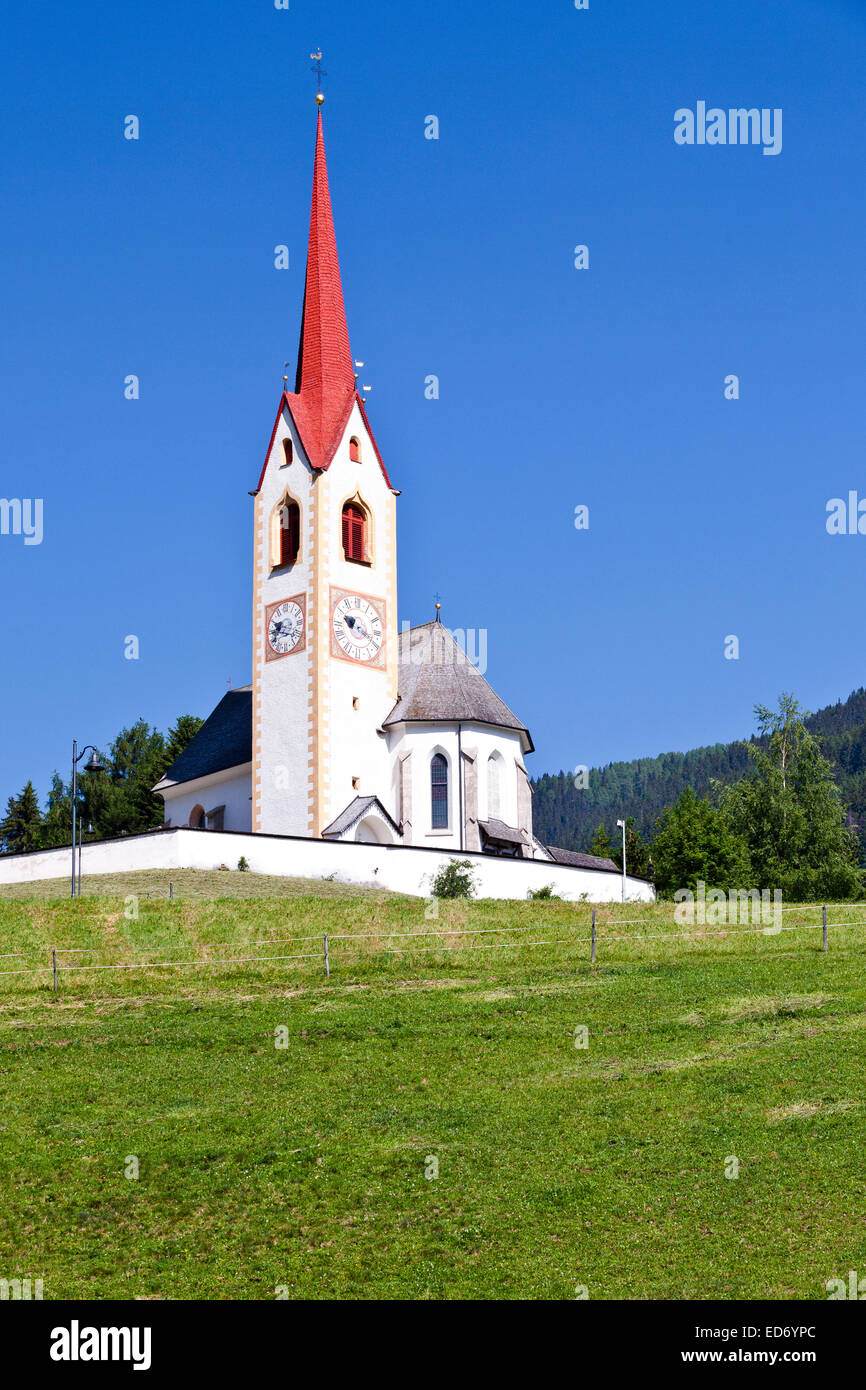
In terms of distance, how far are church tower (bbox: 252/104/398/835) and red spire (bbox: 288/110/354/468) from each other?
61 millimetres

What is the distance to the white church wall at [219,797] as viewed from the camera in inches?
2598

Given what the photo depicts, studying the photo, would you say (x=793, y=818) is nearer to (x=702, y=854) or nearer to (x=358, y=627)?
(x=702, y=854)

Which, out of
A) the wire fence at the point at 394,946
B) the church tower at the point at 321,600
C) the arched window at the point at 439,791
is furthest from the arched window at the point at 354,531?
the wire fence at the point at 394,946

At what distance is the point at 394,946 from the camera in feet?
127

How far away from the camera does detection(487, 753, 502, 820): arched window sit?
63.0 meters

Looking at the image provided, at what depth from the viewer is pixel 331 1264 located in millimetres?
19719

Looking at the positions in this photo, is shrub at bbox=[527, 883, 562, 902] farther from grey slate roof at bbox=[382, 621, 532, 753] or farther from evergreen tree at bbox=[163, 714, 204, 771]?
evergreen tree at bbox=[163, 714, 204, 771]

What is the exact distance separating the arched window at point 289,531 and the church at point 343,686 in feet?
0.19

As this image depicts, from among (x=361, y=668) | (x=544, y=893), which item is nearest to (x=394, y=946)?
(x=544, y=893)

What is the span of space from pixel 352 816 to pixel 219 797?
10131mm

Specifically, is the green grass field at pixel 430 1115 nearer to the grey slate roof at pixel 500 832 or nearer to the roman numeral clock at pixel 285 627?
the grey slate roof at pixel 500 832

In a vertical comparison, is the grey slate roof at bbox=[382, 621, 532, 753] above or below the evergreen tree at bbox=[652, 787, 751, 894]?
above

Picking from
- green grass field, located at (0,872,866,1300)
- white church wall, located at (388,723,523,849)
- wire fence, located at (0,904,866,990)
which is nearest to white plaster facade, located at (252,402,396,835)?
white church wall, located at (388,723,523,849)
